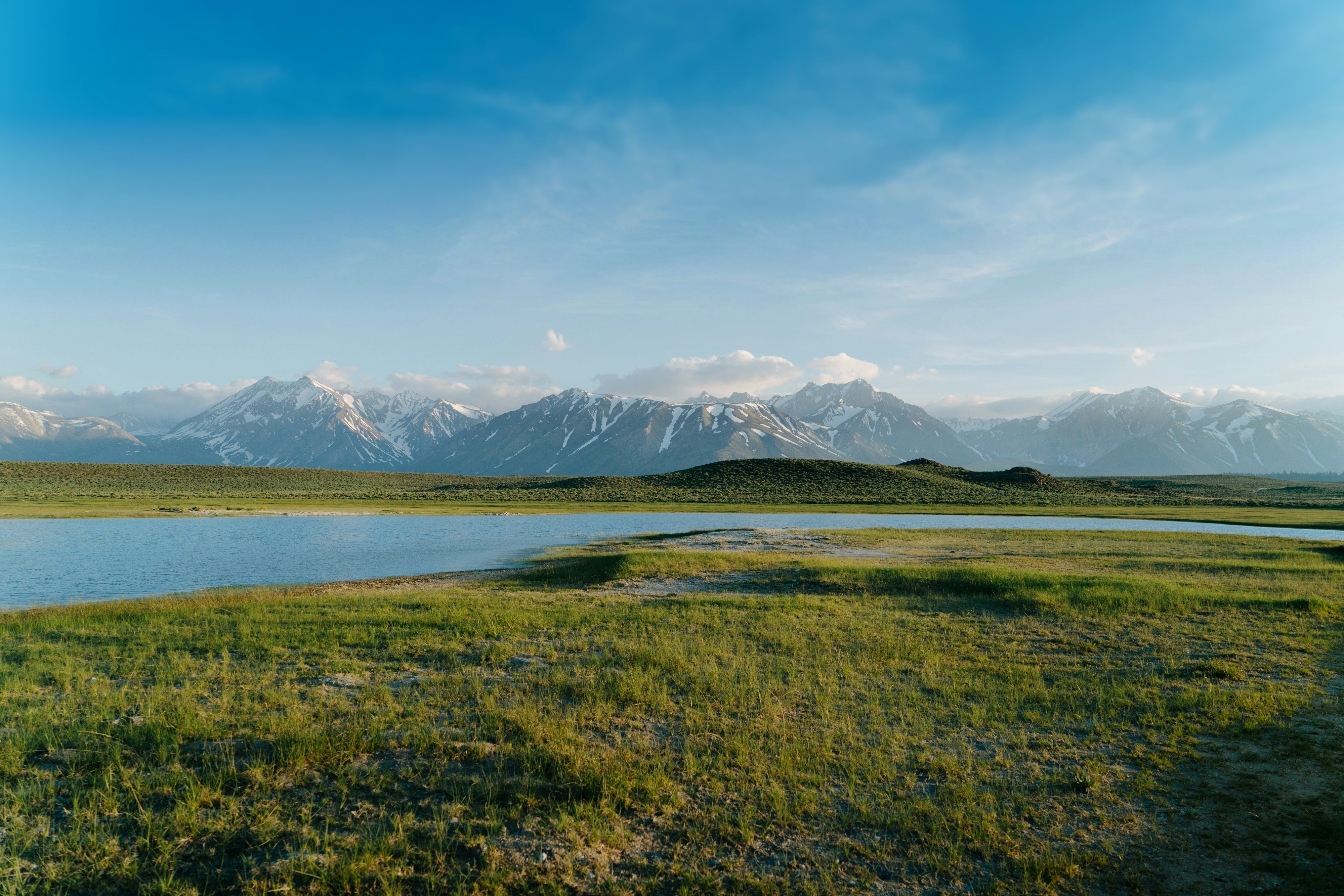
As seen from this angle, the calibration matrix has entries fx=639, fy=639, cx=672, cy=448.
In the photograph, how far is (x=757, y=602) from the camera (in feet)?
80.0

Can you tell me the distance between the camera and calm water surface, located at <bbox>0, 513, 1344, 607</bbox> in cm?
3150

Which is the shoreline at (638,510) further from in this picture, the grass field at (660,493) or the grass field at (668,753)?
the grass field at (668,753)

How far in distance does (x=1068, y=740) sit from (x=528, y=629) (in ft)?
47.1

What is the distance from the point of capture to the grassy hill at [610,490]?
106 m

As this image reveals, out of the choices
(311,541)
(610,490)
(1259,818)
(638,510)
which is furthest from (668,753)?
(610,490)

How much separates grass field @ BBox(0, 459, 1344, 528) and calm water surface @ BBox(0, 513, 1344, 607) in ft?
47.2

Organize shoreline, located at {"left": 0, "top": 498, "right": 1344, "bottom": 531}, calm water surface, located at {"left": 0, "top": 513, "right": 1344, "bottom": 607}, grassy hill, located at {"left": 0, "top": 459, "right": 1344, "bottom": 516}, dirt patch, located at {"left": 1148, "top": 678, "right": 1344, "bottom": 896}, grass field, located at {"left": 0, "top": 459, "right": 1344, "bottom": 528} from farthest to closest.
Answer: grassy hill, located at {"left": 0, "top": 459, "right": 1344, "bottom": 516} → grass field, located at {"left": 0, "top": 459, "right": 1344, "bottom": 528} → shoreline, located at {"left": 0, "top": 498, "right": 1344, "bottom": 531} → calm water surface, located at {"left": 0, "top": 513, "right": 1344, "bottom": 607} → dirt patch, located at {"left": 1148, "top": 678, "right": 1344, "bottom": 896}

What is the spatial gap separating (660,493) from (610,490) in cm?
1218

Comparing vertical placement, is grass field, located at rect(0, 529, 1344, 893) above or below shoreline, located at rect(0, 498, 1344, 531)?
above

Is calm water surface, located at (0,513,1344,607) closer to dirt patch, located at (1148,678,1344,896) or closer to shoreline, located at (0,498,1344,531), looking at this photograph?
shoreline, located at (0,498,1344,531)

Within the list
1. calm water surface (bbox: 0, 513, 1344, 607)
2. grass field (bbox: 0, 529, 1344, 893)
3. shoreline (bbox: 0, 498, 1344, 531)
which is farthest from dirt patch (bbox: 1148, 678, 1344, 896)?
shoreline (bbox: 0, 498, 1344, 531)

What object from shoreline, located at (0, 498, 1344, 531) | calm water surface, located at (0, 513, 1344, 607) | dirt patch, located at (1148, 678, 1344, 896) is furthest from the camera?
shoreline, located at (0, 498, 1344, 531)

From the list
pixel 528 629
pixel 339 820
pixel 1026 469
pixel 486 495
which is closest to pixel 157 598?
pixel 528 629

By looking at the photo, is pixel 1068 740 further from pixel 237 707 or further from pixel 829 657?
pixel 237 707
